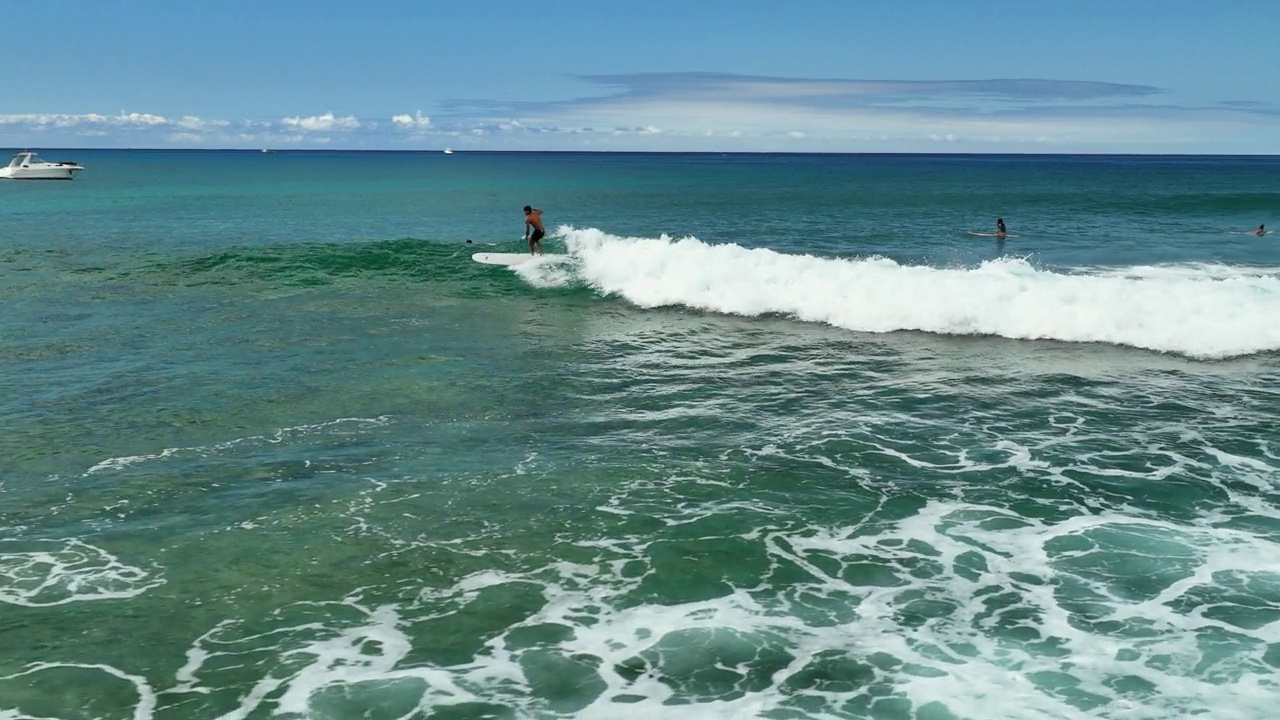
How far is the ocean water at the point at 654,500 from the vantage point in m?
8.77

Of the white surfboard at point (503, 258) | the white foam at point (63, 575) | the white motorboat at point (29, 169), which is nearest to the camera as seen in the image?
the white foam at point (63, 575)

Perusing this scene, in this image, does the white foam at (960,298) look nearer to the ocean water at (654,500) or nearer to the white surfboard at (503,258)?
the ocean water at (654,500)

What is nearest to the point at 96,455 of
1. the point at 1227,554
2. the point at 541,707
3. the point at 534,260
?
the point at 541,707

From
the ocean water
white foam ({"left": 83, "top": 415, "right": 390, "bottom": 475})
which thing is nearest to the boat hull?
the ocean water

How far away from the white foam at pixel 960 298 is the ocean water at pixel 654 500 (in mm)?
122

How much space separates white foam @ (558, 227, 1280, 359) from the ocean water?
122 millimetres

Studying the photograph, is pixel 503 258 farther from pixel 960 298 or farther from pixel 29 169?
pixel 29 169

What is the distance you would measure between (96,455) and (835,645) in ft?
35.5

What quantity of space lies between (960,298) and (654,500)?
1449 cm

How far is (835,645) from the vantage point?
30.3ft

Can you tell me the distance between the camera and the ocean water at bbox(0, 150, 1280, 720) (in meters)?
8.77

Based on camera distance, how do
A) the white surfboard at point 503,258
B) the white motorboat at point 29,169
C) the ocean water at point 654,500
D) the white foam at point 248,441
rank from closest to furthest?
the ocean water at point 654,500 < the white foam at point 248,441 < the white surfboard at point 503,258 < the white motorboat at point 29,169

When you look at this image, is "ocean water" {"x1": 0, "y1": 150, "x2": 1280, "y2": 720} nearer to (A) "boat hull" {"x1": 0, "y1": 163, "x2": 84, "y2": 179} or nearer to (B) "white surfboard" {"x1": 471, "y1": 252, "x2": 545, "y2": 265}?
(B) "white surfboard" {"x1": 471, "y1": 252, "x2": 545, "y2": 265}

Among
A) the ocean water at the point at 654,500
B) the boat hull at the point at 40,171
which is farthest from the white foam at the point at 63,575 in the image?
the boat hull at the point at 40,171
